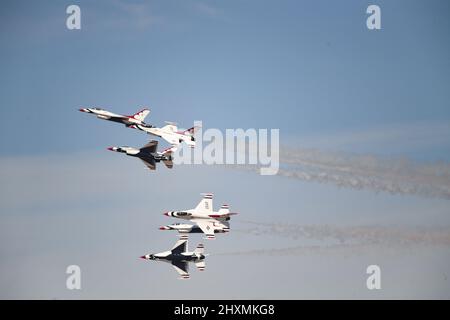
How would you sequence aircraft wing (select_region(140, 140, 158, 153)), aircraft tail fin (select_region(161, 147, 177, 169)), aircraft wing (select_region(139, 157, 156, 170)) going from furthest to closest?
aircraft wing (select_region(139, 157, 156, 170)), aircraft wing (select_region(140, 140, 158, 153)), aircraft tail fin (select_region(161, 147, 177, 169))

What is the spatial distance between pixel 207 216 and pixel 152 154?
9412mm

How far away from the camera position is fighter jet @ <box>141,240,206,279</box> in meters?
124

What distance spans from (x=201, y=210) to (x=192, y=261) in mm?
6123

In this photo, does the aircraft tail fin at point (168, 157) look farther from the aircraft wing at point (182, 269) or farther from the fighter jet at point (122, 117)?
the aircraft wing at point (182, 269)

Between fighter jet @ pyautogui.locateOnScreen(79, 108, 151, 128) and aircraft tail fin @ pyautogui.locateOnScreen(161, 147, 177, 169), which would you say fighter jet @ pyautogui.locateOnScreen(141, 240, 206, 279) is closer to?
aircraft tail fin @ pyautogui.locateOnScreen(161, 147, 177, 169)

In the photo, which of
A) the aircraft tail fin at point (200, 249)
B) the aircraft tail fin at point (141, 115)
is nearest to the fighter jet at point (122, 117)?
the aircraft tail fin at point (141, 115)

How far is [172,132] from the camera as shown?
124 meters

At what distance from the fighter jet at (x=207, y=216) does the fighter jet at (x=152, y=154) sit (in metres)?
5.92

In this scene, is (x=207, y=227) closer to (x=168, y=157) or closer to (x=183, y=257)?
(x=183, y=257)

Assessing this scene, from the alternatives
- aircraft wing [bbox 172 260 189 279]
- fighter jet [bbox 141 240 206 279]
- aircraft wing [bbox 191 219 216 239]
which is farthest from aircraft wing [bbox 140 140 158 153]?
aircraft wing [bbox 172 260 189 279]

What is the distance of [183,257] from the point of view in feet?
411

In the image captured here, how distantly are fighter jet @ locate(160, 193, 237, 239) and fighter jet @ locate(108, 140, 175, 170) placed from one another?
592 cm
